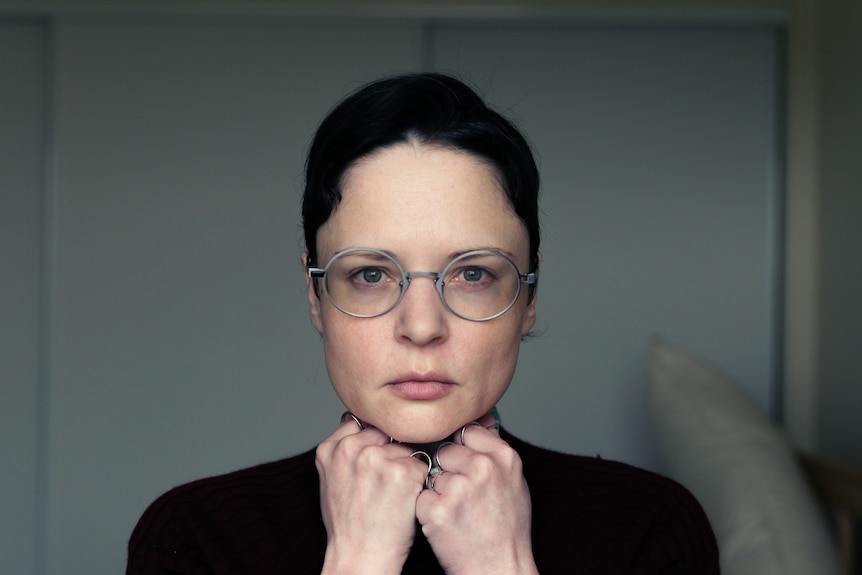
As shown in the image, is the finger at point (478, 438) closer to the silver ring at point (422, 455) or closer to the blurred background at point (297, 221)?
the silver ring at point (422, 455)

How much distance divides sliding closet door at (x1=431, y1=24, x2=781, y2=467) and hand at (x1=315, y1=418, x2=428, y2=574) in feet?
5.70

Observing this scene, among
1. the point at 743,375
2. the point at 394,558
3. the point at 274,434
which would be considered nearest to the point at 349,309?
the point at 394,558

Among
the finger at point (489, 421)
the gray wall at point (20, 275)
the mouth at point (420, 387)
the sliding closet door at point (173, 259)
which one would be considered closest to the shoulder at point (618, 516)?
the finger at point (489, 421)

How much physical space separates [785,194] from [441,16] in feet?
3.91

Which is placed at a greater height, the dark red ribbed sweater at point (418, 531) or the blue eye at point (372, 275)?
the blue eye at point (372, 275)

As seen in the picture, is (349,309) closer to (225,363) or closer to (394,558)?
(394,558)

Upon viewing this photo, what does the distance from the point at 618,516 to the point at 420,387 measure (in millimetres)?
360

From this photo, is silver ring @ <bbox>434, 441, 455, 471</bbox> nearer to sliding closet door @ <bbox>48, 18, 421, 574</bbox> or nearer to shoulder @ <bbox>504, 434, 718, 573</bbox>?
shoulder @ <bbox>504, 434, 718, 573</bbox>

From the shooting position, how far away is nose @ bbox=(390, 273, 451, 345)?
1.01m

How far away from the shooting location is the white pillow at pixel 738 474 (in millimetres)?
1609

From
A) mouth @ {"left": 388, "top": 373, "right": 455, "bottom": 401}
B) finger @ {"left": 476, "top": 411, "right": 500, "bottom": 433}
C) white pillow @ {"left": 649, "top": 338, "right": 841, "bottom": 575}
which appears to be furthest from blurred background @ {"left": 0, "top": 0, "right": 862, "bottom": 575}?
mouth @ {"left": 388, "top": 373, "right": 455, "bottom": 401}

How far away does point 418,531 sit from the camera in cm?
118

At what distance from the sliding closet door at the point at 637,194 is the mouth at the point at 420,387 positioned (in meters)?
1.75

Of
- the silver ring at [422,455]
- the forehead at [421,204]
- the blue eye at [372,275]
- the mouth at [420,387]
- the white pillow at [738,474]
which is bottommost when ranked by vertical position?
the white pillow at [738,474]
